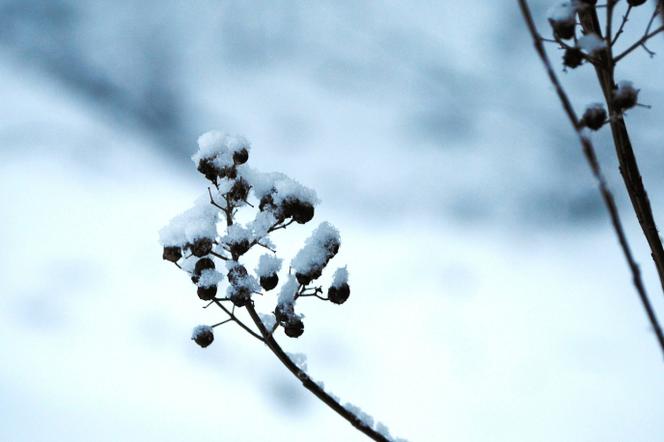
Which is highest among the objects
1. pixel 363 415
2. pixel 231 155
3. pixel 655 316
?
pixel 231 155

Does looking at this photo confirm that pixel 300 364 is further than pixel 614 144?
Yes

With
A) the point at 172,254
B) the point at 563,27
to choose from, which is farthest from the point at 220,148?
the point at 563,27

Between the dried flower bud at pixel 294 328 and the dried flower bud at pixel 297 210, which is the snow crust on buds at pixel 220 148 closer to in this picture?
the dried flower bud at pixel 297 210

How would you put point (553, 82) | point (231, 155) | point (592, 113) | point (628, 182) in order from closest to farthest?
1. point (553, 82)
2. point (592, 113)
3. point (628, 182)
4. point (231, 155)

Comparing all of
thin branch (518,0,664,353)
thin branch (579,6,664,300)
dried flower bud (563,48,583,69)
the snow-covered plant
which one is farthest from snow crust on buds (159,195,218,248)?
thin branch (518,0,664,353)

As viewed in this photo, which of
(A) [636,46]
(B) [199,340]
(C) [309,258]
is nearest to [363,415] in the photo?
(C) [309,258]

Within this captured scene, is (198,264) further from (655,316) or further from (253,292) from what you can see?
(655,316)

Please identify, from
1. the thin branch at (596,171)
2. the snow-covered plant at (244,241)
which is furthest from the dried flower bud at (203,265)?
the thin branch at (596,171)
